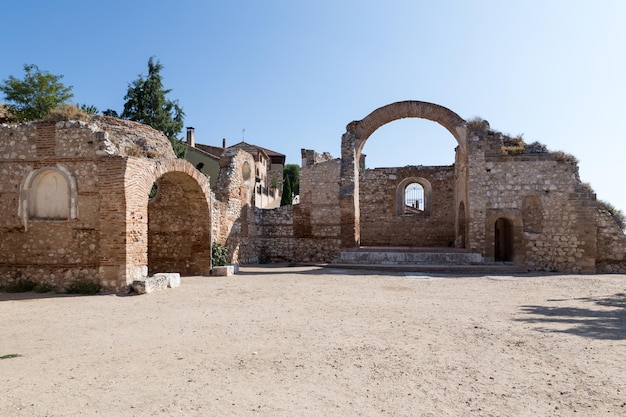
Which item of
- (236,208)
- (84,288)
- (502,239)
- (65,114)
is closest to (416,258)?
(502,239)

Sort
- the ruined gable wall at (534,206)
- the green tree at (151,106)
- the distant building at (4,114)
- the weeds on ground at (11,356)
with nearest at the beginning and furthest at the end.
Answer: the weeds on ground at (11,356)
the ruined gable wall at (534,206)
the distant building at (4,114)
the green tree at (151,106)

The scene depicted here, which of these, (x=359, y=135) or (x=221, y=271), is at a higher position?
(x=359, y=135)

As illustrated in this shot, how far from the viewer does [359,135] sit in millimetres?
16938

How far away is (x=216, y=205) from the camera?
14.5 m

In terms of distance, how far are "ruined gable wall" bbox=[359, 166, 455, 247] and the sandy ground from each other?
1175 centimetres

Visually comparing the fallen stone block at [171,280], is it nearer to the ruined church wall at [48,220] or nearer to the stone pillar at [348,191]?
the ruined church wall at [48,220]

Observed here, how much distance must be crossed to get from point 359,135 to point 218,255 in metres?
7.37

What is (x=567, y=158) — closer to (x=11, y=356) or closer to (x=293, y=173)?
(x=11, y=356)

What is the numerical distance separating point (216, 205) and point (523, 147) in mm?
11121

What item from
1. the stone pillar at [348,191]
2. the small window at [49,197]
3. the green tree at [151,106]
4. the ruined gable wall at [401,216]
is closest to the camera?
the small window at [49,197]

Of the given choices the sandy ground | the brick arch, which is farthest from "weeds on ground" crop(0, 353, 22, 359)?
the brick arch

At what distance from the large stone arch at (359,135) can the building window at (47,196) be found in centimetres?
975

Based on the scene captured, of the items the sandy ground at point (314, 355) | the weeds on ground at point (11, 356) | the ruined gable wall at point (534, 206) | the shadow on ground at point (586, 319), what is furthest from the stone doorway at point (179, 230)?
the ruined gable wall at point (534, 206)

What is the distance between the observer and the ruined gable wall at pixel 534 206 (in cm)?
1452
